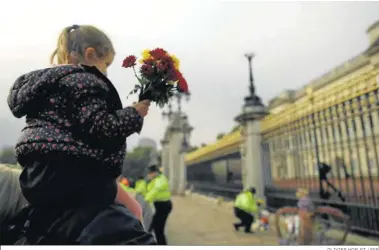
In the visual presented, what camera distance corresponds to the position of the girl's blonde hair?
1060mm

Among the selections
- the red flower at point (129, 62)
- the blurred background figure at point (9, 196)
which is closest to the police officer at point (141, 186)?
the blurred background figure at point (9, 196)

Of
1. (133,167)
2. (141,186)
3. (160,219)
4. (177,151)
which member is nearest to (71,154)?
(160,219)

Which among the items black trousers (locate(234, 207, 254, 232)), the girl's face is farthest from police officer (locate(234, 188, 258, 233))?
the girl's face

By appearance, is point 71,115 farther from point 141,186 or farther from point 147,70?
point 141,186

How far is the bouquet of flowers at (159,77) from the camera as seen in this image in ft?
3.58

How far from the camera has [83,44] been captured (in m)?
1.06

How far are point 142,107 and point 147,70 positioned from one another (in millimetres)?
175

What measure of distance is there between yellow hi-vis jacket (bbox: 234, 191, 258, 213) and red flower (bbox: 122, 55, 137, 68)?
15.7 feet

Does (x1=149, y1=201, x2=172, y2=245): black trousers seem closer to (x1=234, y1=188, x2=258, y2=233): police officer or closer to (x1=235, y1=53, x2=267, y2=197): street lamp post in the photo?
(x1=234, y1=188, x2=258, y2=233): police officer

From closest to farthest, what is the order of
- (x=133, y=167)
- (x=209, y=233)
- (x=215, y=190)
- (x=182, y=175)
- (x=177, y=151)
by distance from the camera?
(x=209, y=233), (x=133, y=167), (x=215, y=190), (x=182, y=175), (x=177, y=151)

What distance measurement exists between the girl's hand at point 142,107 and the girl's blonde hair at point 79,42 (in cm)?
24

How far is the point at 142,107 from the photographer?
101 cm

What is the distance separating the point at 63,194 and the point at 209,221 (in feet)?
19.4

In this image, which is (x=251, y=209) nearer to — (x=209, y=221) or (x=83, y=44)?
(x=209, y=221)
